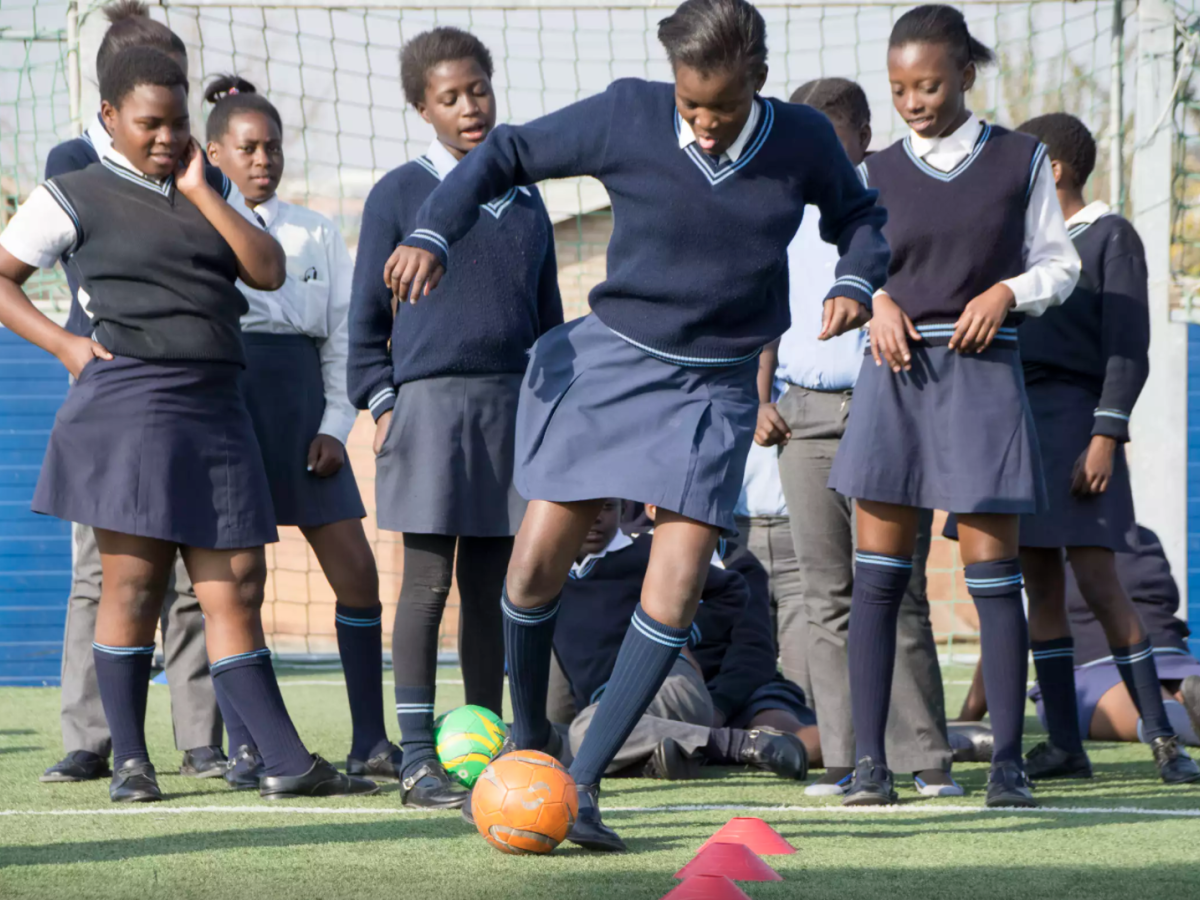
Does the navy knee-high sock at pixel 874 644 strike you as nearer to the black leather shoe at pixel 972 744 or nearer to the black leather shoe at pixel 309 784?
the black leather shoe at pixel 972 744

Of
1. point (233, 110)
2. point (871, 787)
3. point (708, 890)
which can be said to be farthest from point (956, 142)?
point (708, 890)

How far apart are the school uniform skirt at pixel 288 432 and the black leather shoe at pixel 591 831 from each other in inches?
59.3

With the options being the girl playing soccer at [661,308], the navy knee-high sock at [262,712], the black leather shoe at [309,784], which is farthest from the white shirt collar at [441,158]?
the black leather shoe at [309,784]

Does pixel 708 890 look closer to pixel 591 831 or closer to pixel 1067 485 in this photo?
pixel 591 831

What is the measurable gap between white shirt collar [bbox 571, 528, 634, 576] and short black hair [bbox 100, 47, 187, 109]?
2169 millimetres

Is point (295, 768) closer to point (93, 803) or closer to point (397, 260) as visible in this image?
point (93, 803)

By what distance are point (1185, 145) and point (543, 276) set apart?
4.44 meters

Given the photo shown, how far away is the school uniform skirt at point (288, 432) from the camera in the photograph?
458 centimetres

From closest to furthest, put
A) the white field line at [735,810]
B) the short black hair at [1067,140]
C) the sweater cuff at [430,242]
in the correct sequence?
1. the sweater cuff at [430,242]
2. the white field line at [735,810]
3. the short black hair at [1067,140]

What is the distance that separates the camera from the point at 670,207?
3.50 metres

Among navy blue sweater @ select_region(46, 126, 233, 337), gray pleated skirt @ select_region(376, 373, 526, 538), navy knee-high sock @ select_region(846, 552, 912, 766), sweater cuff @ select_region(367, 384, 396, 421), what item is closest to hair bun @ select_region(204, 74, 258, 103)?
navy blue sweater @ select_region(46, 126, 233, 337)

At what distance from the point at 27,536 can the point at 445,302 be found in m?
4.89

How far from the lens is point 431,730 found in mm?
4277

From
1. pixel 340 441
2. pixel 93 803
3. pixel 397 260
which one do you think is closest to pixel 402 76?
pixel 340 441
